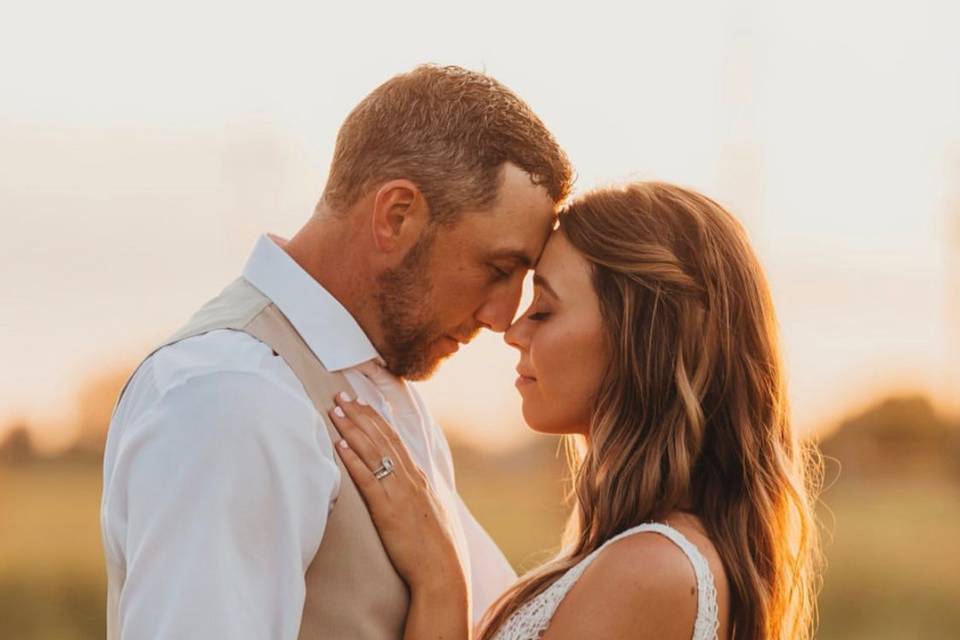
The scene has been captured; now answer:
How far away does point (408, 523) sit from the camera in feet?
8.45

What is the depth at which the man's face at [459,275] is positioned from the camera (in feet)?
9.13

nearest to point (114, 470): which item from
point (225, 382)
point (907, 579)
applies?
point (225, 382)

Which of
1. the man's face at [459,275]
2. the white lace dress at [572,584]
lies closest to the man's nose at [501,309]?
the man's face at [459,275]

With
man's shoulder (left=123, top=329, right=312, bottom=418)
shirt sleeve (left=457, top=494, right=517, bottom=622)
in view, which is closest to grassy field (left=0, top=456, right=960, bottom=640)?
shirt sleeve (left=457, top=494, right=517, bottom=622)

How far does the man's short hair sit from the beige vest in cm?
33

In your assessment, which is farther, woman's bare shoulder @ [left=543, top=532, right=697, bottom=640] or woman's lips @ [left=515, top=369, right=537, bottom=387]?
woman's lips @ [left=515, top=369, right=537, bottom=387]

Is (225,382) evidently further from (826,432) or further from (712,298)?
(826,432)

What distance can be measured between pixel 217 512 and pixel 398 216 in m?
0.71

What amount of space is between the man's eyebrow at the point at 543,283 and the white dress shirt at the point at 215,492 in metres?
0.58

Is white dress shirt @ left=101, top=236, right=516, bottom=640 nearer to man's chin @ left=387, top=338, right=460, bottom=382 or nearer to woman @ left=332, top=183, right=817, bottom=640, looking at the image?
woman @ left=332, top=183, right=817, bottom=640

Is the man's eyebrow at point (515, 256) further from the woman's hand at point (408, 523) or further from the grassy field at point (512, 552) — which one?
the grassy field at point (512, 552)

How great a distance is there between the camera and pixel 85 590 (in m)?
9.62

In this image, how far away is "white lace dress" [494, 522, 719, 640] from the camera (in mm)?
2574

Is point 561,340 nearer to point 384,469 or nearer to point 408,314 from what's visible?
point 408,314
